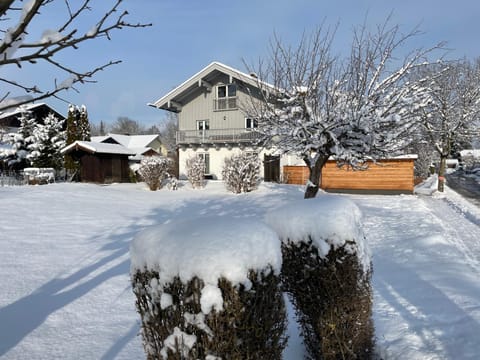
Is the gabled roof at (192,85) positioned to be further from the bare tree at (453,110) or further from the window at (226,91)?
the bare tree at (453,110)

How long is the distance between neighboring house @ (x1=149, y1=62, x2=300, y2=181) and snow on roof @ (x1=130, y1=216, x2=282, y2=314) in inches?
850

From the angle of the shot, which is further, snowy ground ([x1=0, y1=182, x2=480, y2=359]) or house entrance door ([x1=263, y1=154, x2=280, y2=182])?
house entrance door ([x1=263, y1=154, x2=280, y2=182])

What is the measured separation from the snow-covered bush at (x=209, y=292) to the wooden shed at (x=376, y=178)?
15700mm

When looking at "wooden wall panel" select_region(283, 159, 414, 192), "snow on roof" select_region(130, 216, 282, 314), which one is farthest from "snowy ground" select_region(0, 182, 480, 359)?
"wooden wall panel" select_region(283, 159, 414, 192)

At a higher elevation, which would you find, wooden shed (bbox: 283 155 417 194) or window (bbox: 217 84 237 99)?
window (bbox: 217 84 237 99)

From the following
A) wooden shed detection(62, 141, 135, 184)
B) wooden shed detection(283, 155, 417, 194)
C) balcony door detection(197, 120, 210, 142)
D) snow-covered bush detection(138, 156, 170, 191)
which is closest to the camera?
wooden shed detection(283, 155, 417, 194)

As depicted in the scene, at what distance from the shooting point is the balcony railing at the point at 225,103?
987 inches

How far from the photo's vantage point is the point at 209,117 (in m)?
26.2

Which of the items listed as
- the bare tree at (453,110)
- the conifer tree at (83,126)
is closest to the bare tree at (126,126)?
the conifer tree at (83,126)

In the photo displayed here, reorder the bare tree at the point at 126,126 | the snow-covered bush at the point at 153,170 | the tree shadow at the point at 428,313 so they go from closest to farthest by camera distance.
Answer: the tree shadow at the point at 428,313 → the snow-covered bush at the point at 153,170 → the bare tree at the point at 126,126

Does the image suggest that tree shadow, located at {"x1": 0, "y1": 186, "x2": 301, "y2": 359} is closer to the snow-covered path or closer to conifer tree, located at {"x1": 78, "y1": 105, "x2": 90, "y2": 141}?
the snow-covered path

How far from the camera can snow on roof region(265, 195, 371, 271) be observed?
9.39 ft

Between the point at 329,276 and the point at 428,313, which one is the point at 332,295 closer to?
the point at 329,276

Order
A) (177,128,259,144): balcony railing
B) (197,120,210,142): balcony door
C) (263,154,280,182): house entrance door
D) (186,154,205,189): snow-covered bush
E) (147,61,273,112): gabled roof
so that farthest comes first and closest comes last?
(197,120,210,142): balcony door, (177,128,259,144): balcony railing, (147,61,273,112): gabled roof, (263,154,280,182): house entrance door, (186,154,205,189): snow-covered bush
